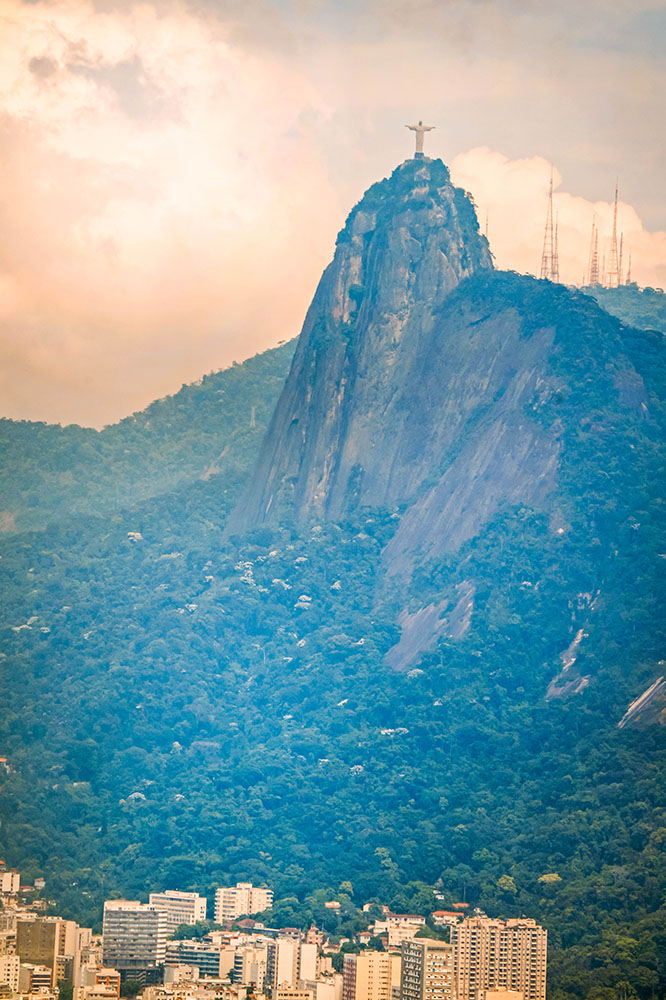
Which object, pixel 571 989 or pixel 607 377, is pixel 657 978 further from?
pixel 607 377

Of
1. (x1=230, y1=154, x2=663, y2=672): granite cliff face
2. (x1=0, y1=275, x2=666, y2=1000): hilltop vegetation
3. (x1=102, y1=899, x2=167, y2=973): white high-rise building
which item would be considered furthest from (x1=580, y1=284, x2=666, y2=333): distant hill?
(x1=102, y1=899, x2=167, y2=973): white high-rise building

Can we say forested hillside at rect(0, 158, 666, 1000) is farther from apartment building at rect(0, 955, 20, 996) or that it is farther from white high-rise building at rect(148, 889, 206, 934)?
apartment building at rect(0, 955, 20, 996)

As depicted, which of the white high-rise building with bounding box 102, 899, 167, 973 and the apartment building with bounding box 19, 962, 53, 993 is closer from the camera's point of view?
the apartment building with bounding box 19, 962, 53, 993

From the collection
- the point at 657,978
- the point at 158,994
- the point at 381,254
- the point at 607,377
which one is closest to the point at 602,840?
the point at 657,978

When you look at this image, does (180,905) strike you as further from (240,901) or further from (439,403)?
(439,403)

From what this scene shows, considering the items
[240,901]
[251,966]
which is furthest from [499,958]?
[240,901]

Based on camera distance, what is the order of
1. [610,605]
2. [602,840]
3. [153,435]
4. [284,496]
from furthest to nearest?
[153,435]
[284,496]
[610,605]
[602,840]

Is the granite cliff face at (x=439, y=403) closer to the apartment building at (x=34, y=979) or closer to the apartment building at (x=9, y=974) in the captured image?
the apartment building at (x=34, y=979)
